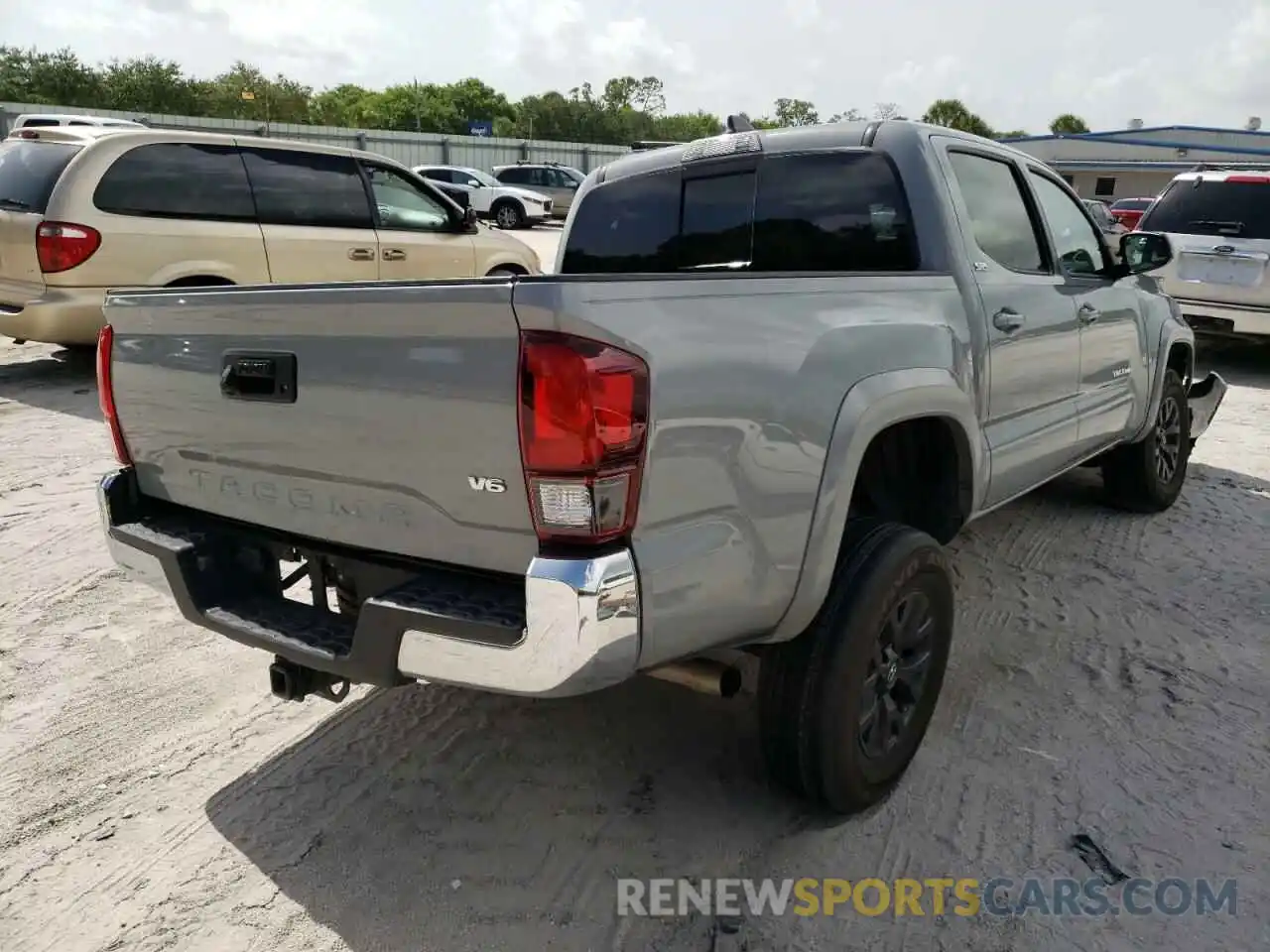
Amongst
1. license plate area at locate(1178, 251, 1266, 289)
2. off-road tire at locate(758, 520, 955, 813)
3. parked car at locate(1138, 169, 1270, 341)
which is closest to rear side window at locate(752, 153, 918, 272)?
off-road tire at locate(758, 520, 955, 813)

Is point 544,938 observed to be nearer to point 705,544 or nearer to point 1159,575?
point 705,544

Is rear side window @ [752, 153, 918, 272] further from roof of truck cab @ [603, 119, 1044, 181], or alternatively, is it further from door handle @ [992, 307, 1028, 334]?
door handle @ [992, 307, 1028, 334]

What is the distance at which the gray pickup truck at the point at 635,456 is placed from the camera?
1917mm

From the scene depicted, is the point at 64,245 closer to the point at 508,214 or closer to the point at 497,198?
the point at 497,198

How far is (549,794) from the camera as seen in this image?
2.76m

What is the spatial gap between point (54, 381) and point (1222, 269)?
33.0 feet

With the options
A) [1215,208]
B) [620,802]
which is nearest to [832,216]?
[620,802]

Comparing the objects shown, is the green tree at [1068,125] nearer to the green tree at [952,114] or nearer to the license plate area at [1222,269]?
the green tree at [952,114]

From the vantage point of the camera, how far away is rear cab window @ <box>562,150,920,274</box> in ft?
10.9

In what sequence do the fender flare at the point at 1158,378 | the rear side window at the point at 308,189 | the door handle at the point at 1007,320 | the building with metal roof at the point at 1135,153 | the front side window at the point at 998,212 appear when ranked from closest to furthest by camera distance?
1. the door handle at the point at 1007,320
2. the front side window at the point at 998,212
3. the fender flare at the point at 1158,378
4. the rear side window at the point at 308,189
5. the building with metal roof at the point at 1135,153

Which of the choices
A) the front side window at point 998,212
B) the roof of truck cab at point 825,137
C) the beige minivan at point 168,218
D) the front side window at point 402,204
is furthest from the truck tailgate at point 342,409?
the front side window at point 402,204

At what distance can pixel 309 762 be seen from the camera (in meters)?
2.90

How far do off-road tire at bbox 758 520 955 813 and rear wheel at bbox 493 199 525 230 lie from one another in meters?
24.5

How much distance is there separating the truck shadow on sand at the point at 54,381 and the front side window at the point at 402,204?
2.68 m
